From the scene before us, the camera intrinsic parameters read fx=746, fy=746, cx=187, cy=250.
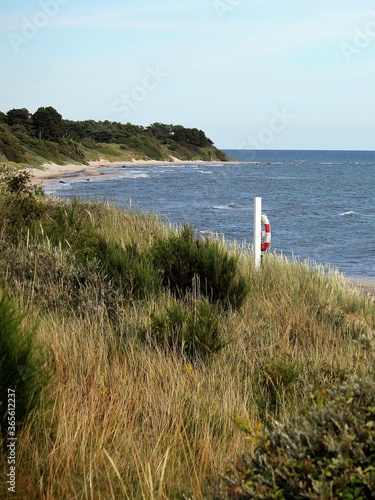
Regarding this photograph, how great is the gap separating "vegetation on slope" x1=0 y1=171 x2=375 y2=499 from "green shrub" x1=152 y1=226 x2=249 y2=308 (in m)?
0.02

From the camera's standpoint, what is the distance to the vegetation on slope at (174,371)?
2.84 m

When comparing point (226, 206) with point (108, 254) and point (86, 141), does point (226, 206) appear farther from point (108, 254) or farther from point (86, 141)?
point (86, 141)

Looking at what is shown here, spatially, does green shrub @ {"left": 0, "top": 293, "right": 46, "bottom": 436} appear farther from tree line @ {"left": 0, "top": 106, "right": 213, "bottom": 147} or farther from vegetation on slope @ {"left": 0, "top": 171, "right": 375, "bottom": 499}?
tree line @ {"left": 0, "top": 106, "right": 213, "bottom": 147}

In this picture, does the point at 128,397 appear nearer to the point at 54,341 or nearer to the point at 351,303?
the point at 54,341

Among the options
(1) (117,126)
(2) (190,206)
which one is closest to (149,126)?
(1) (117,126)

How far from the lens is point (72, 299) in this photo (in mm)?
6461

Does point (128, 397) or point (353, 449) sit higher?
point (353, 449)

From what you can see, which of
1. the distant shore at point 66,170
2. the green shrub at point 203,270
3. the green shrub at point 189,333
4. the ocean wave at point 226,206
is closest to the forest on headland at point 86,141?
the distant shore at point 66,170

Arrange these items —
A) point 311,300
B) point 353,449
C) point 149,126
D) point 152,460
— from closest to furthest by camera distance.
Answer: point 353,449 → point 152,460 → point 311,300 → point 149,126

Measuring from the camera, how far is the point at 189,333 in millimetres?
5402

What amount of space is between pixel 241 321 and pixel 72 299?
1.48 meters

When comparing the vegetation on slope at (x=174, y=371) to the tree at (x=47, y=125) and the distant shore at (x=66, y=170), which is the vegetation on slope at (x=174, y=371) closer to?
the distant shore at (x=66, y=170)

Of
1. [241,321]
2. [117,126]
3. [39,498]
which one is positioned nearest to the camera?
[39,498]

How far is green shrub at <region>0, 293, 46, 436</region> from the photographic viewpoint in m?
3.56
